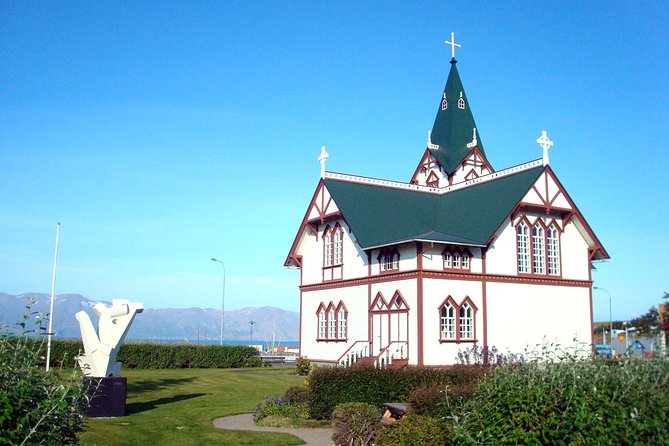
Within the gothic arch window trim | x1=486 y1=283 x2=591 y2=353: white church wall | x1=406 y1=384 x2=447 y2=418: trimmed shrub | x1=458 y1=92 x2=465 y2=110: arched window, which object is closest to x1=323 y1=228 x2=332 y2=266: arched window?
x1=486 y1=283 x2=591 y2=353: white church wall

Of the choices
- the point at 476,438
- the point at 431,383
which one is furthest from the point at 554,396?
the point at 431,383

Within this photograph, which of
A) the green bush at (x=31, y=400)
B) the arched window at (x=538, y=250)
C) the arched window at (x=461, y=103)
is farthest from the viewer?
the arched window at (x=461, y=103)

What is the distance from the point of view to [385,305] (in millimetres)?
32469

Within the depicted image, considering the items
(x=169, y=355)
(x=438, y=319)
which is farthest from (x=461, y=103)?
(x=169, y=355)

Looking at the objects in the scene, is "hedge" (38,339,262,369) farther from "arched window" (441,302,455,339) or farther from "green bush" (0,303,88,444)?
"green bush" (0,303,88,444)

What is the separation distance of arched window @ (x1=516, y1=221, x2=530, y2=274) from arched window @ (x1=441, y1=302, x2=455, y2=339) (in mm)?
4354

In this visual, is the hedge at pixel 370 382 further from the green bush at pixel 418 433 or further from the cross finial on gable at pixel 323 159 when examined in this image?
the cross finial on gable at pixel 323 159

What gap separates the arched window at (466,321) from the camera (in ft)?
102

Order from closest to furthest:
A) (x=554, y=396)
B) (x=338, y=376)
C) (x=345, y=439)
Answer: (x=554, y=396) → (x=345, y=439) → (x=338, y=376)

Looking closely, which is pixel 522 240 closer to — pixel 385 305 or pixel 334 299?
pixel 385 305

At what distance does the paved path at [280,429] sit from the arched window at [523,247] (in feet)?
53.8

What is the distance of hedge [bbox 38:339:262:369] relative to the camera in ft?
137

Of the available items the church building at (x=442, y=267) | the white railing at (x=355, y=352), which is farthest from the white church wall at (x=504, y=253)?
the white railing at (x=355, y=352)

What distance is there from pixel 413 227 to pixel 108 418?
1851 centimetres
